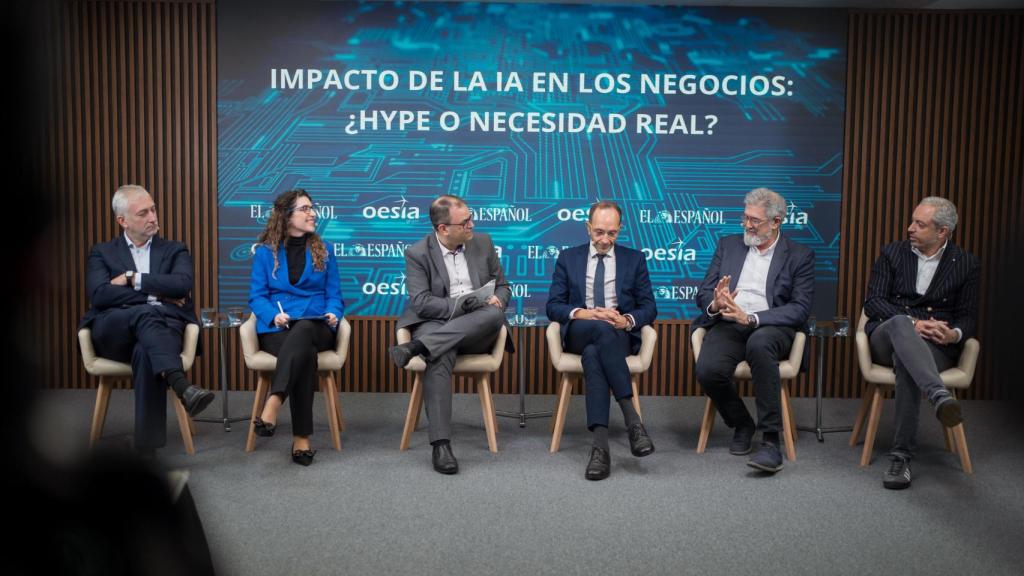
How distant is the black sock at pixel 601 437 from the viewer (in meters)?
3.88

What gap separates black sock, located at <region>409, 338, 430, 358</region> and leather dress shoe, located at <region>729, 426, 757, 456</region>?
162 cm

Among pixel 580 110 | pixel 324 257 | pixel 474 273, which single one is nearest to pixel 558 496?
pixel 474 273

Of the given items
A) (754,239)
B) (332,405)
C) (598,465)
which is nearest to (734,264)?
(754,239)

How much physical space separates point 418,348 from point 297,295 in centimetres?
74

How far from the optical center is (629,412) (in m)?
3.99

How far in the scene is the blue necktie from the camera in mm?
4465

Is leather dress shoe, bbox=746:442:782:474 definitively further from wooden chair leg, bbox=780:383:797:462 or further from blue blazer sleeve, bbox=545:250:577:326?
blue blazer sleeve, bbox=545:250:577:326

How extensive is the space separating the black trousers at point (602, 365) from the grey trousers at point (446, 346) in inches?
18.6

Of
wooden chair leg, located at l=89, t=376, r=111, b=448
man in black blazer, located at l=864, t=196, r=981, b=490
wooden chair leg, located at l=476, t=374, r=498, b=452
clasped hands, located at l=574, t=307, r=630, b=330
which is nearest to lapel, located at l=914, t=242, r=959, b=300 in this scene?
man in black blazer, located at l=864, t=196, r=981, b=490

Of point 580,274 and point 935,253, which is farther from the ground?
point 935,253

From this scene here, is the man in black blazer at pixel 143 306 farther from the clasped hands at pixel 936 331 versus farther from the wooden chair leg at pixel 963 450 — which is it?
the wooden chair leg at pixel 963 450

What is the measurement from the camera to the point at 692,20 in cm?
543

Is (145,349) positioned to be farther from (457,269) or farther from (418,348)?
(457,269)

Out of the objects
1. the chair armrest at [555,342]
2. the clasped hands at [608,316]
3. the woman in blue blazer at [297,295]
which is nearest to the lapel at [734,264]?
the clasped hands at [608,316]
